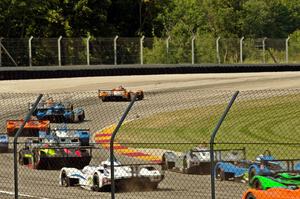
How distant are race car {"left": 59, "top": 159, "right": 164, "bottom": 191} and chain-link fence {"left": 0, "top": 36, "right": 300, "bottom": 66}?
27634 mm

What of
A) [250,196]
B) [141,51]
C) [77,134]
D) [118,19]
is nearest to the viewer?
[250,196]

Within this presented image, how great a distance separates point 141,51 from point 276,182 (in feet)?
120

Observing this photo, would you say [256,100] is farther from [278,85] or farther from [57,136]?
[278,85]

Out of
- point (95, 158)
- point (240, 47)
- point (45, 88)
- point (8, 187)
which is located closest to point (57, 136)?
point (95, 158)

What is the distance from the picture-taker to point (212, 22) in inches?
3666

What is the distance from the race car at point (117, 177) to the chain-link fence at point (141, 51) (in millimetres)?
27634

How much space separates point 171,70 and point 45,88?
9221mm

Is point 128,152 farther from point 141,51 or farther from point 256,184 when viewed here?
point 141,51

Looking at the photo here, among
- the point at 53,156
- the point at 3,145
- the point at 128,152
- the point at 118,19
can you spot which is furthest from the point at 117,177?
the point at 118,19

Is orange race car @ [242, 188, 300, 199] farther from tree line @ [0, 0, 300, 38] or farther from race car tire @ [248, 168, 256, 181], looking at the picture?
tree line @ [0, 0, 300, 38]

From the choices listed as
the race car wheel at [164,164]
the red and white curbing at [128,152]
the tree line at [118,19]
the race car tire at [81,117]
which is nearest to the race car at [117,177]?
the race car wheel at [164,164]

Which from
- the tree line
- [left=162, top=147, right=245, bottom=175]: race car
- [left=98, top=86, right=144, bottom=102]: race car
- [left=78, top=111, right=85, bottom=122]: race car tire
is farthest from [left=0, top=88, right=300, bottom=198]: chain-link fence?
the tree line

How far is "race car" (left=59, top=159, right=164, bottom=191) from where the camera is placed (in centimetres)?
1678

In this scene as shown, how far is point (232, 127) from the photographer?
28.6m
